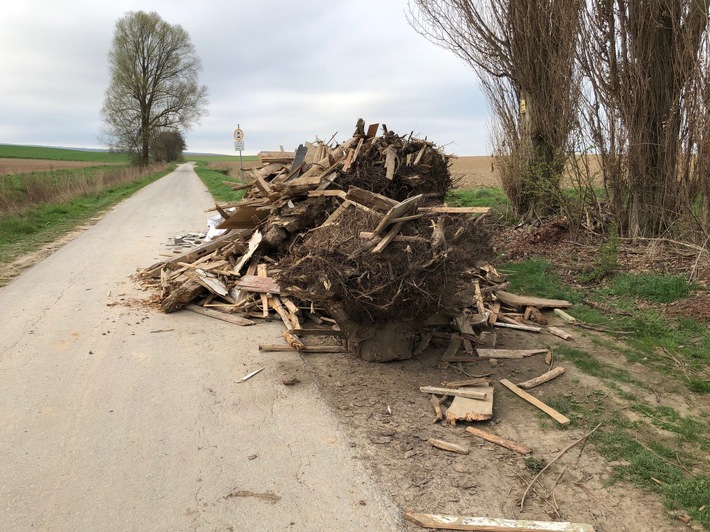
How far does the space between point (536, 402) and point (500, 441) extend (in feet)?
2.52

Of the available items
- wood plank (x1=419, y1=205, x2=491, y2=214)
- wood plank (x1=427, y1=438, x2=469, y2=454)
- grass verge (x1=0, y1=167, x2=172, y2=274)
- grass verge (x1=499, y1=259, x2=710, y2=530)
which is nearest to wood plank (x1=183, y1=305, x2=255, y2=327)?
wood plank (x1=419, y1=205, x2=491, y2=214)

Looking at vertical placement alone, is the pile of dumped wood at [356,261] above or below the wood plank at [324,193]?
below

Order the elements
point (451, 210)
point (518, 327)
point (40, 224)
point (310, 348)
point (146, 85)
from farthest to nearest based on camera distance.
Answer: point (146, 85), point (40, 224), point (518, 327), point (310, 348), point (451, 210)

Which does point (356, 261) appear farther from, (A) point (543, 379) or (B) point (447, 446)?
(A) point (543, 379)

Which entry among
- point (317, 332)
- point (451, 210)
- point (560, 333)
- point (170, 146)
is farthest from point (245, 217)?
point (170, 146)

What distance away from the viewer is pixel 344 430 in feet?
13.5

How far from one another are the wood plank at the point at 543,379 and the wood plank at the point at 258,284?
3.80 metres

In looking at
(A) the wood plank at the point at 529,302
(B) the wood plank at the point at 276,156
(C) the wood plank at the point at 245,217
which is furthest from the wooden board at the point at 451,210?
(B) the wood plank at the point at 276,156

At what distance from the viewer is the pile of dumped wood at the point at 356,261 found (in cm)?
480

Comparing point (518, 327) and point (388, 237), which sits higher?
point (388, 237)

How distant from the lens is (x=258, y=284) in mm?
7637

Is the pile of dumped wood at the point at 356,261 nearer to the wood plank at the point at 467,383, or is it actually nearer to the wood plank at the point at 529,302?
the wood plank at the point at 529,302

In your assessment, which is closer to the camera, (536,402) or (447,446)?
(447,446)

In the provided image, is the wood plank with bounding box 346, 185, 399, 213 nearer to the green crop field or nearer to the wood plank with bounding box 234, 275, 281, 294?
the wood plank with bounding box 234, 275, 281, 294
